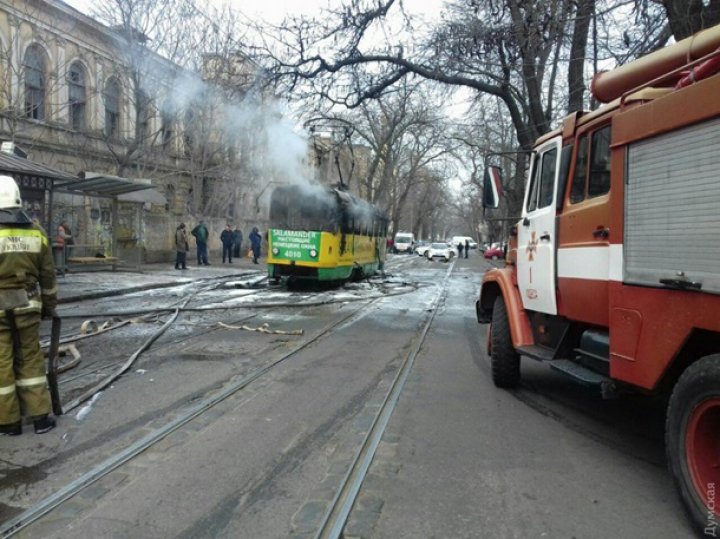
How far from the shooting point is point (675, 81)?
404 centimetres

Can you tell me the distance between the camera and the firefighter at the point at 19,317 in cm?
445

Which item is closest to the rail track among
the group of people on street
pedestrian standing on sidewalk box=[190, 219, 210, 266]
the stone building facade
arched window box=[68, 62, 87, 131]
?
the stone building facade

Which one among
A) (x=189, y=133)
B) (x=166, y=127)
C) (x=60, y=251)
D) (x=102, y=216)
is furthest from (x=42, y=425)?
(x=102, y=216)

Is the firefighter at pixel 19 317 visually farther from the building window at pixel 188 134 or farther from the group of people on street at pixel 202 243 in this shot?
the building window at pixel 188 134

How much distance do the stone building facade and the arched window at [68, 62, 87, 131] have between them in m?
0.04

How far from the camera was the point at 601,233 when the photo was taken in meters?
4.36

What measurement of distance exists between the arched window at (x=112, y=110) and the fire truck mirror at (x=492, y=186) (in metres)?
20.8

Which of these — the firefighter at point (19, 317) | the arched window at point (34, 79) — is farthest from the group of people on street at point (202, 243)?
the firefighter at point (19, 317)

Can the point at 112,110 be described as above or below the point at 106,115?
above

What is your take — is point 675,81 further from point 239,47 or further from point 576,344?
point 239,47

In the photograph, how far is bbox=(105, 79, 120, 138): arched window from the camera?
23191 millimetres

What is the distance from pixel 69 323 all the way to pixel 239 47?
635 centimetres

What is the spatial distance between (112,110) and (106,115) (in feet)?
1.23

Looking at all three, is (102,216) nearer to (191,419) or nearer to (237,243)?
(237,243)
